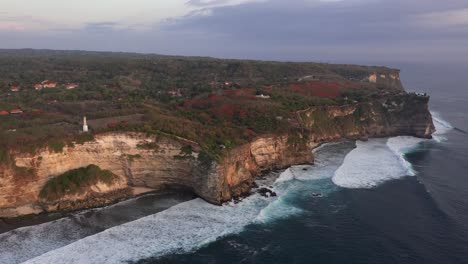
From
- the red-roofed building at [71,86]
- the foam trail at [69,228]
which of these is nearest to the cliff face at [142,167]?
the foam trail at [69,228]

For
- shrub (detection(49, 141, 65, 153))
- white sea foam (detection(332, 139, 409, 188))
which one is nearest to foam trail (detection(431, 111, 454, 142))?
white sea foam (detection(332, 139, 409, 188))

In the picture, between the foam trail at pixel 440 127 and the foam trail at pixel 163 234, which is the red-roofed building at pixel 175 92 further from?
the foam trail at pixel 440 127

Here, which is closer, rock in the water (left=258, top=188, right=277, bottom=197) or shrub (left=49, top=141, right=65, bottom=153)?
shrub (left=49, top=141, right=65, bottom=153)

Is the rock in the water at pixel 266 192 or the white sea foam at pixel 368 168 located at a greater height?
the white sea foam at pixel 368 168

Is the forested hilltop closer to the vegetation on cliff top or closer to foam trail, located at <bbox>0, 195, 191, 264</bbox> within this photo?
the vegetation on cliff top

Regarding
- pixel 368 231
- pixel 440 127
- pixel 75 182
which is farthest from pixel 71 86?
pixel 440 127

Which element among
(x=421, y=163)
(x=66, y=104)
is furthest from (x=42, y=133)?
(x=421, y=163)

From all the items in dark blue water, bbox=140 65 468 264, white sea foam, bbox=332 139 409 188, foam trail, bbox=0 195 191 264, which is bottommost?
foam trail, bbox=0 195 191 264
